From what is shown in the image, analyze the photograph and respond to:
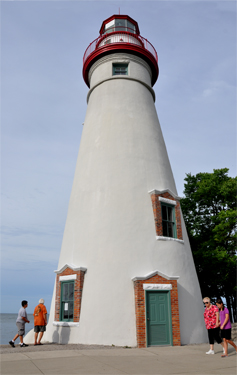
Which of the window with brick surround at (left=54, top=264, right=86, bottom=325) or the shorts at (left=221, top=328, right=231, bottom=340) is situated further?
the window with brick surround at (left=54, top=264, right=86, bottom=325)

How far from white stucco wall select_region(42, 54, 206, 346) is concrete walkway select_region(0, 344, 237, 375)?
194 centimetres

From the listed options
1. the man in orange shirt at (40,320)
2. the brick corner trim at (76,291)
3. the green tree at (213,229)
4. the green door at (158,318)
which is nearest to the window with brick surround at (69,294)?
the brick corner trim at (76,291)

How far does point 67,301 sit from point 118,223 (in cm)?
387

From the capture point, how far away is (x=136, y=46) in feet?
56.5

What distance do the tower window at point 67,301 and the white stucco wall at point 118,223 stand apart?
500 millimetres

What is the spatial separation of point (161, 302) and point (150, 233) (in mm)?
2763

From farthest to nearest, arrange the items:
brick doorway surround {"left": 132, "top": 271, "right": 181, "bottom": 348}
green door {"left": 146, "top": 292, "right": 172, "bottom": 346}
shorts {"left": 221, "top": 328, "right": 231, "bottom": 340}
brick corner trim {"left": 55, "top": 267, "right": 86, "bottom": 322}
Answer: brick corner trim {"left": 55, "top": 267, "right": 86, "bottom": 322}
green door {"left": 146, "top": 292, "right": 172, "bottom": 346}
brick doorway surround {"left": 132, "top": 271, "right": 181, "bottom": 348}
shorts {"left": 221, "top": 328, "right": 231, "bottom": 340}

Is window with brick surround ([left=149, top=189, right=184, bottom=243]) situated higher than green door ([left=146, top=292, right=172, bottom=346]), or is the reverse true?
window with brick surround ([left=149, top=189, right=184, bottom=243])

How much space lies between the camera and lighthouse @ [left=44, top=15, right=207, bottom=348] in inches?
464

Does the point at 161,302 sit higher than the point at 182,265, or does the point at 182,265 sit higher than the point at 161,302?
the point at 182,265

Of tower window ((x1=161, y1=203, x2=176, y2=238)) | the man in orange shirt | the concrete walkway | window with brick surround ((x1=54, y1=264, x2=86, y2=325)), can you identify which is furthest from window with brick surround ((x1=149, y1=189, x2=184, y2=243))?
the man in orange shirt

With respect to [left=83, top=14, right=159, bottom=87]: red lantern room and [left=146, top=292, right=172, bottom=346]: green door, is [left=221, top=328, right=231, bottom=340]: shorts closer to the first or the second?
[left=146, top=292, right=172, bottom=346]: green door

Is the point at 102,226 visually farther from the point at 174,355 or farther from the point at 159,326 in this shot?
the point at 174,355

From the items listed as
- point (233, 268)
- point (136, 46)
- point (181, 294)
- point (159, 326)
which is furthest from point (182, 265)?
point (136, 46)
